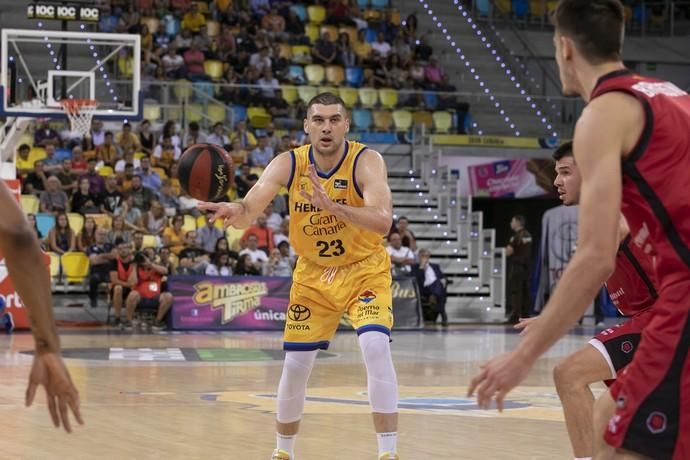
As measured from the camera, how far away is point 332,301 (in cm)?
707

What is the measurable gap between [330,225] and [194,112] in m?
14.4

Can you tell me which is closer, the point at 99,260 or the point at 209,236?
the point at 99,260

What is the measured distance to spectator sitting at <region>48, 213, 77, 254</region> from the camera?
1838 cm

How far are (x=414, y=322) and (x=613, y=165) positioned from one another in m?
16.5

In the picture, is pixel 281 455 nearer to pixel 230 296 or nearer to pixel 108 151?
pixel 230 296

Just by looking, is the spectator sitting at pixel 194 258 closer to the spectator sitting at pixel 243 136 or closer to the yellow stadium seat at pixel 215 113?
the spectator sitting at pixel 243 136

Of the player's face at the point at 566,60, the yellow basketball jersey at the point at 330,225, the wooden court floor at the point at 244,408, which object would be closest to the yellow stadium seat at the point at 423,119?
the wooden court floor at the point at 244,408

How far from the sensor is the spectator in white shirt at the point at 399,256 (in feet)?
66.9

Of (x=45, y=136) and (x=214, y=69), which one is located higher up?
(x=214, y=69)

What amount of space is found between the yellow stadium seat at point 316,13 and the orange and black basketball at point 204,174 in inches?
738

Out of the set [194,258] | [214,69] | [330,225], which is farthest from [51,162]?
[330,225]

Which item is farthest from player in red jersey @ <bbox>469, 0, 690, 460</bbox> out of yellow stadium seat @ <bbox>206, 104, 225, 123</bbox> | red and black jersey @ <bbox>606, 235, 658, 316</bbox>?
yellow stadium seat @ <bbox>206, 104, 225, 123</bbox>

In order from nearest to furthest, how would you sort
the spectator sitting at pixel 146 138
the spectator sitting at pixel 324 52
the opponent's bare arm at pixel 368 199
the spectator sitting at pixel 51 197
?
the opponent's bare arm at pixel 368 199, the spectator sitting at pixel 51 197, the spectator sitting at pixel 146 138, the spectator sitting at pixel 324 52

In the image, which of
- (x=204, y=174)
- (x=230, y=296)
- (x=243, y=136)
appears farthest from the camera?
(x=243, y=136)
